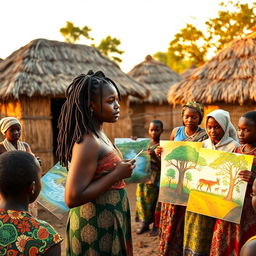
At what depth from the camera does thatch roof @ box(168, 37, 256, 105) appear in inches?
306

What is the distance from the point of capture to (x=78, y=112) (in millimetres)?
1884

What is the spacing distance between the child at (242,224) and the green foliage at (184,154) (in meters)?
0.38

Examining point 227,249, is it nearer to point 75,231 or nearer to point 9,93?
point 75,231

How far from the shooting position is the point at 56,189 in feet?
9.71

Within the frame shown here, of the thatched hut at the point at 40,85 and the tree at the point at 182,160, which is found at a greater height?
the thatched hut at the point at 40,85

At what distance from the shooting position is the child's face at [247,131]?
300cm

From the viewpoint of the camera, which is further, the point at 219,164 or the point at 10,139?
the point at 10,139

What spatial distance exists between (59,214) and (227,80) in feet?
21.1

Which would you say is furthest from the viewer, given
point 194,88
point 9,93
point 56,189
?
point 194,88

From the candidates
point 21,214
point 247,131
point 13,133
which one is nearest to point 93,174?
point 21,214

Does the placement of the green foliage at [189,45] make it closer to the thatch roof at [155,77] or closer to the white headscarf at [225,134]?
the thatch roof at [155,77]

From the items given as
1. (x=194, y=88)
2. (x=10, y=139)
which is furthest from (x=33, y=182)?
(x=194, y=88)

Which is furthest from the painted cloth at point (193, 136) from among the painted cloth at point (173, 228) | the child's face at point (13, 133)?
the child's face at point (13, 133)

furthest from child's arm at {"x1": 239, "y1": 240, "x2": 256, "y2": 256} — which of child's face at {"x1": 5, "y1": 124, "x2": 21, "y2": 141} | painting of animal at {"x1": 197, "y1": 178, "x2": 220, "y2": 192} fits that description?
child's face at {"x1": 5, "y1": 124, "x2": 21, "y2": 141}
